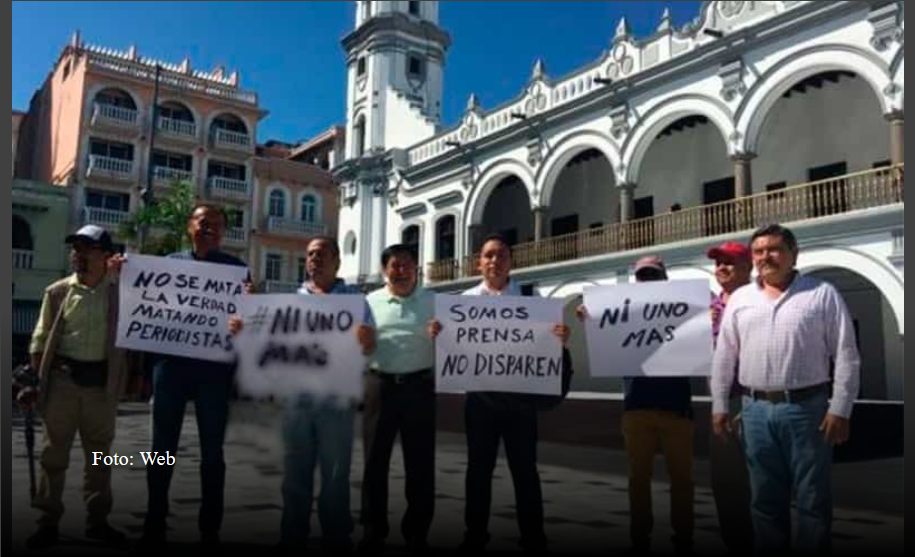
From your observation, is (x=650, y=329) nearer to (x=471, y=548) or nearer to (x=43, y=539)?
(x=471, y=548)

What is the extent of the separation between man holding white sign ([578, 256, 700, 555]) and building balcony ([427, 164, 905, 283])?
8708 mm

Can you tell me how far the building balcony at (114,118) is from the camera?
85.8 feet

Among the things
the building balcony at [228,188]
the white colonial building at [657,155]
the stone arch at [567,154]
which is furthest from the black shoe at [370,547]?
the building balcony at [228,188]

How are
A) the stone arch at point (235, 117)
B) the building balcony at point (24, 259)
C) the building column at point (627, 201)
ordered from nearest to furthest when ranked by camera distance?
the building column at point (627, 201) → the building balcony at point (24, 259) → the stone arch at point (235, 117)

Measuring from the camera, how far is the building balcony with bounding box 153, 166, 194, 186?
26922 millimetres

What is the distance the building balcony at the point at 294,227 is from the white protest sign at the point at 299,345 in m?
22.0

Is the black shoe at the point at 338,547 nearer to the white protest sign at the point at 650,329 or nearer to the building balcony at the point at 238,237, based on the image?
the white protest sign at the point at 650,329

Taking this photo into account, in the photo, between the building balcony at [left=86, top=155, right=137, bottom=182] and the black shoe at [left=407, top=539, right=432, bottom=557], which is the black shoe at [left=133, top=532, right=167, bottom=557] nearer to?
the black shoe at [left=407, top=539, right=432, bottom=557]

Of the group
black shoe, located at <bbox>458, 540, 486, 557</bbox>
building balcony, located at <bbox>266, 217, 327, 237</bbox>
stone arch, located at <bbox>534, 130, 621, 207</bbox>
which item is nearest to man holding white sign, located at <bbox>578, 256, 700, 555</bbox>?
black shoe, located at <bbox>458, 540, 486, 557</bbox>

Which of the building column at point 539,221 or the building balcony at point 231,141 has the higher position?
the building balcony at point 231,141

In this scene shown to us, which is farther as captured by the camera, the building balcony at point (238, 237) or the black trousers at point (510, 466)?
the building balcony at point (238, 237)

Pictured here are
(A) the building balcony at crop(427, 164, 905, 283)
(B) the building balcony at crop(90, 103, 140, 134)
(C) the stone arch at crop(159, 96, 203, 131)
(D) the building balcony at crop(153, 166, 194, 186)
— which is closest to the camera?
(A) the building balcony at crop(427, 164, 905, 283)

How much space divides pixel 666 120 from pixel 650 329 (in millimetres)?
12371

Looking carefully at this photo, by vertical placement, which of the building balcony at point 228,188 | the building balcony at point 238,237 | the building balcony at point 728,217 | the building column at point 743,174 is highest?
the building balcony at point 228,188
